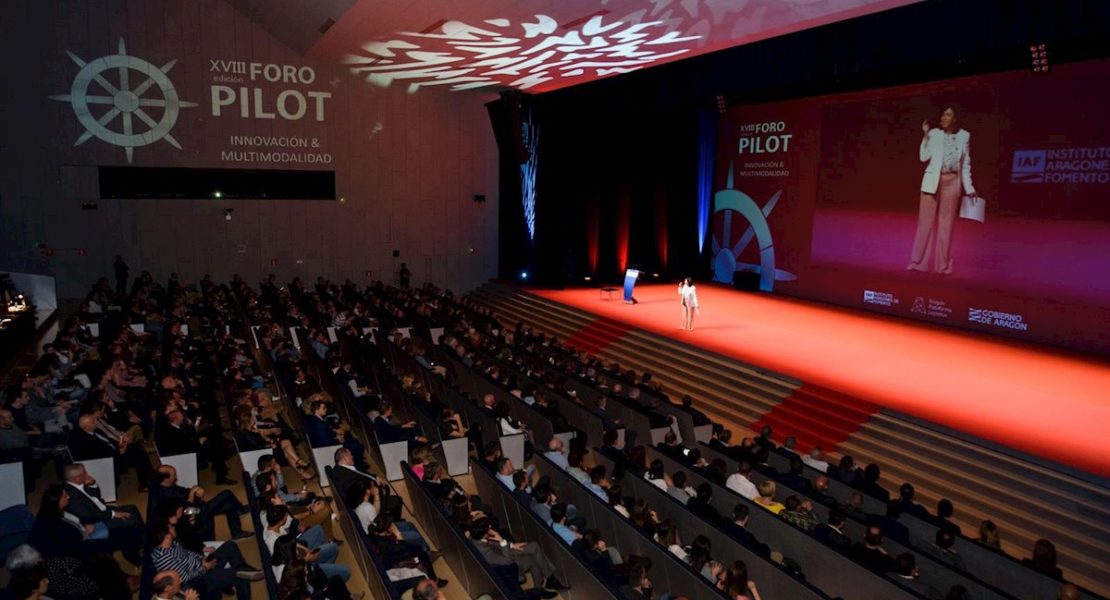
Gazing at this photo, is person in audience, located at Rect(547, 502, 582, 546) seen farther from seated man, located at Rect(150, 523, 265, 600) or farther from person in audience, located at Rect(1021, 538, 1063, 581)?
person in audience, located at Rect(1021, 538, 1063, 581)

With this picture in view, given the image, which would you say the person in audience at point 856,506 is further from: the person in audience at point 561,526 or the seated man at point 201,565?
the seated man at point 201,565

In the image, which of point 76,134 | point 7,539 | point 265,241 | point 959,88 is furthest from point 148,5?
point 959,88

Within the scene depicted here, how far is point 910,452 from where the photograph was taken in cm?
921

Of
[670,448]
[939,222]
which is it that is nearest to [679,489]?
[670,448]

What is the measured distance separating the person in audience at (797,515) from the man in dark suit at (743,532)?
0.32m

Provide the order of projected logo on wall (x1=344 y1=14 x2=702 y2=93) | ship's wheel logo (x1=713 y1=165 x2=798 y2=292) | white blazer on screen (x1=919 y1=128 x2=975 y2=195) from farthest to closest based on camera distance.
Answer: ship's wheel logo (x1=713 y1=165 x2=798 y2=292) < white blazer on screen (x1=919 y1=128 x2=975 y2=195) < projected logo on wall (x1=344 y1=14 x2=702 y2=93)

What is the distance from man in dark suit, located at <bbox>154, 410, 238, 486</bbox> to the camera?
7.57m

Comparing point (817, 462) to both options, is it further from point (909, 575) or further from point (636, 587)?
point (636, 587)

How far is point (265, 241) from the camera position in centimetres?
1972

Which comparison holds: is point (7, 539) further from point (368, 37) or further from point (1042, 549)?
point (368, 37)

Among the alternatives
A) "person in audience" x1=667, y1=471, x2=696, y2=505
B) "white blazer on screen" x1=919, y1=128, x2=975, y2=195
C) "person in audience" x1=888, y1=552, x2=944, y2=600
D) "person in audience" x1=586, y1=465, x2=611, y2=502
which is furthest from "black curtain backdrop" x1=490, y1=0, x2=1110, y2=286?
"person in audience" x1=586, y1=465, x2=611, y2=502

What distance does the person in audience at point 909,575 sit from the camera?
5.69 metres

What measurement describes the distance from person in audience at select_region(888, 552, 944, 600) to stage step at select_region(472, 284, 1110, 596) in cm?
248

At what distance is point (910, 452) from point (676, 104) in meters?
9.20
